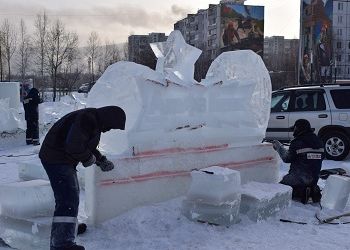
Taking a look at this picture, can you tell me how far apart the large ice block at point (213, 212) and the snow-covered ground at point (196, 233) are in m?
0.07

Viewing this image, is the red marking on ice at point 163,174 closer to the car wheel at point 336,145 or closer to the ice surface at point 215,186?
the ice surface at point 215,186

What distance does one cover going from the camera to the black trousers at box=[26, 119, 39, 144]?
14.8 metres

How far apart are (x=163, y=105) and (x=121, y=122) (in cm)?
179

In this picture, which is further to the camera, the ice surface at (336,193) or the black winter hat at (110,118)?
the ice surface at (336,193)

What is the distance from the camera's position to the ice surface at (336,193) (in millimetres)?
7109

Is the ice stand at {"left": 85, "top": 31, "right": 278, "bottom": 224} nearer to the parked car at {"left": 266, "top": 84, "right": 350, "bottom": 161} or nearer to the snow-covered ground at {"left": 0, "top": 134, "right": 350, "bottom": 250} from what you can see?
the snow-covered ground at {"left": 0, "top": 134, "right": 350, "bottom": 250}

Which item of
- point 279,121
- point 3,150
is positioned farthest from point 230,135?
point 3,150

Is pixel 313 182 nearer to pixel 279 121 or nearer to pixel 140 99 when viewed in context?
pixel 140 99

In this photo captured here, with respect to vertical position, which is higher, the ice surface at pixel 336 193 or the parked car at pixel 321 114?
the parked car at pixel 321 114

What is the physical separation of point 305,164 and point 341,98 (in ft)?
17.6

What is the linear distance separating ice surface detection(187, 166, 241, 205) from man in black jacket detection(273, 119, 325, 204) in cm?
166

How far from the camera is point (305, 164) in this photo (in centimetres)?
753

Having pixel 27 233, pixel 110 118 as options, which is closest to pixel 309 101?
pixel 110 118

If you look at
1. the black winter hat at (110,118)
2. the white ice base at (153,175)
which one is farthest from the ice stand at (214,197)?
the black winter hat at (110,118)
